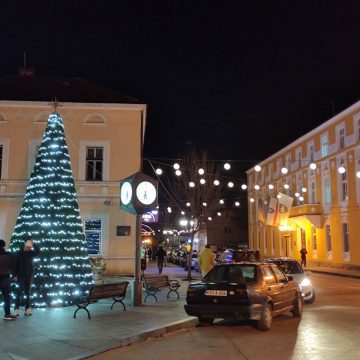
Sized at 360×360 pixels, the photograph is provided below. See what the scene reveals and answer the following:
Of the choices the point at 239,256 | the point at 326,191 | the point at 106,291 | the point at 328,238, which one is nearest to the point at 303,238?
the point at 328,238

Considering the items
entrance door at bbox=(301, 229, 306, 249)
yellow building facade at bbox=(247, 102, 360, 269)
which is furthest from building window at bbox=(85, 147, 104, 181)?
entrance door at bbox=(301, 229, 306, 249)

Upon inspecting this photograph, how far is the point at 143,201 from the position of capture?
49.0 ft

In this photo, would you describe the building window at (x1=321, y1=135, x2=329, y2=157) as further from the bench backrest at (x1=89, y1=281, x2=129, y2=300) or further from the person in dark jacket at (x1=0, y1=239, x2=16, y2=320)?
the person in dark jacket at (x1=0, y1=239, x2=16, y2=320)

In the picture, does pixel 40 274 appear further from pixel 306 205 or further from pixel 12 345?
pixel 306 205

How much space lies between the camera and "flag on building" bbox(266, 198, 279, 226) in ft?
127

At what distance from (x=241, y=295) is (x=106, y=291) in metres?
3.89

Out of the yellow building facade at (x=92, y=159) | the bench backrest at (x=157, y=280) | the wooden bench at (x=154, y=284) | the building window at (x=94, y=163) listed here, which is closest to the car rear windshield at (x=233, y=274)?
the wooden bench at (x=154, y=284)

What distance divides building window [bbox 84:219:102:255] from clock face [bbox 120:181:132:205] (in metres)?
9.64

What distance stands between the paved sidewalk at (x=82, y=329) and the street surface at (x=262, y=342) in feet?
1.12

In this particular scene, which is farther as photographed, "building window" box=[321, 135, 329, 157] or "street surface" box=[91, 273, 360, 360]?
"building window" box=[321, 135, 329, 157]

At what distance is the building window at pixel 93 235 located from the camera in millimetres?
24609

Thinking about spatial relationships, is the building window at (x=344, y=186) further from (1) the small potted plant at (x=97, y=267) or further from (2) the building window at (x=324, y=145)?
(1) the small potted plant at (x=97, y=267)

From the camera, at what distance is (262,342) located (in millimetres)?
9492

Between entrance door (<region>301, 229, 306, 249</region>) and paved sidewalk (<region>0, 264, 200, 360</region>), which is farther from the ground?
entrance door (<region>301, 229, 306, 249</region>)
